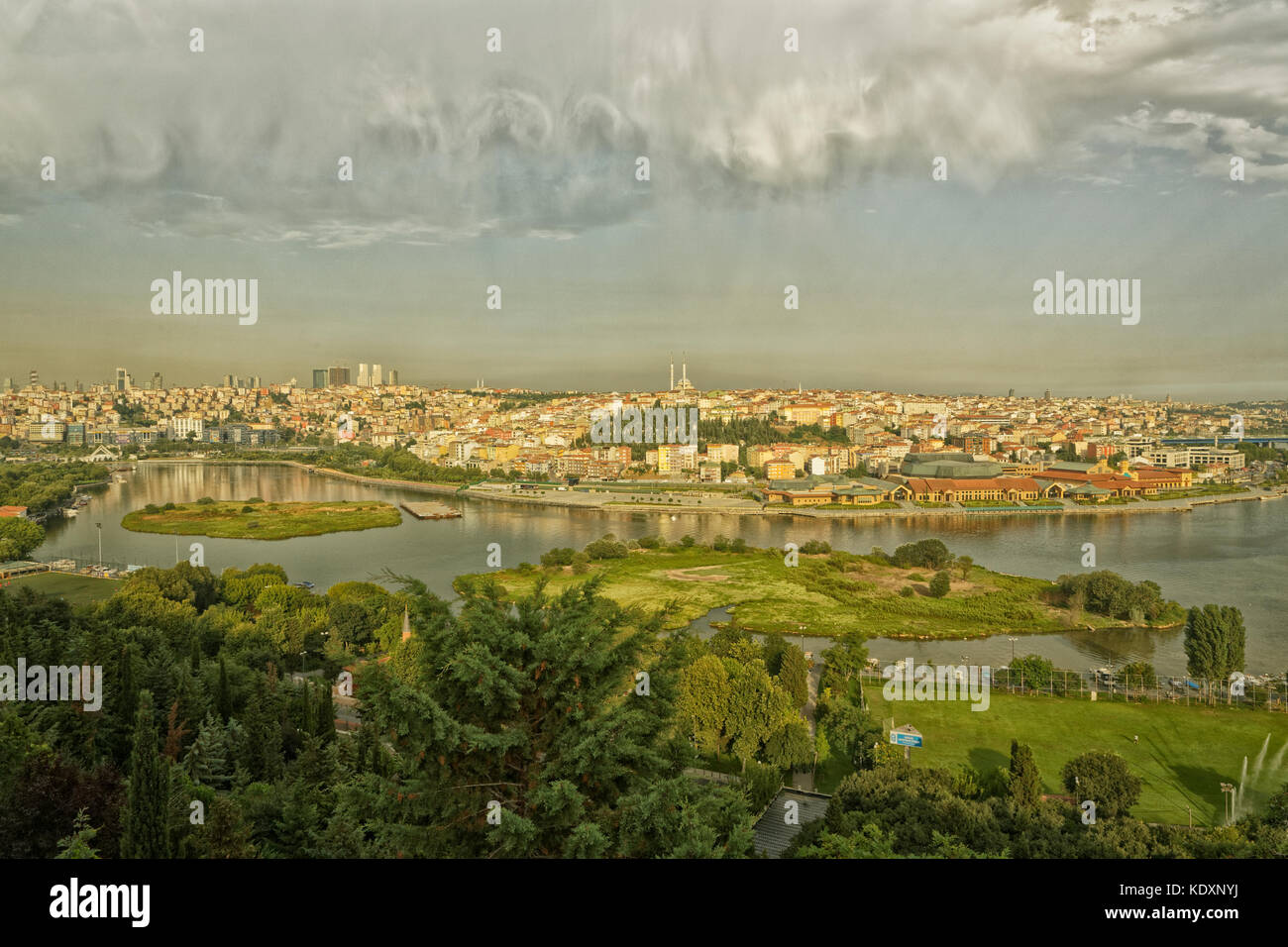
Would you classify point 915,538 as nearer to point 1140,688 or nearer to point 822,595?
point 822,595

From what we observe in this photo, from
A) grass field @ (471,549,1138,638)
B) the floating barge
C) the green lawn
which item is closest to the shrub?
grass field @ (471,549,1138,638)

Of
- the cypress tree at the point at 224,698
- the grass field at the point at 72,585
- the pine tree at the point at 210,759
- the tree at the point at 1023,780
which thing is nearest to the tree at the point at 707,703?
the tree at the point at 1023,780

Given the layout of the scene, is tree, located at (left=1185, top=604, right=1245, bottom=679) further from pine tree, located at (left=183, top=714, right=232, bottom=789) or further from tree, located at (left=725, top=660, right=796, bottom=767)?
pine tree, located at (left=183, top=714, right=232, bottom=789)

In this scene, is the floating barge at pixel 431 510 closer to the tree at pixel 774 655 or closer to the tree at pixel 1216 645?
the tree at pixel 774 655

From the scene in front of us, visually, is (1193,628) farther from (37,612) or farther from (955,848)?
(37,612)

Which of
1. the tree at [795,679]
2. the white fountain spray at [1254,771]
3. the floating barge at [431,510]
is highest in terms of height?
the floating barge at [431,510]
